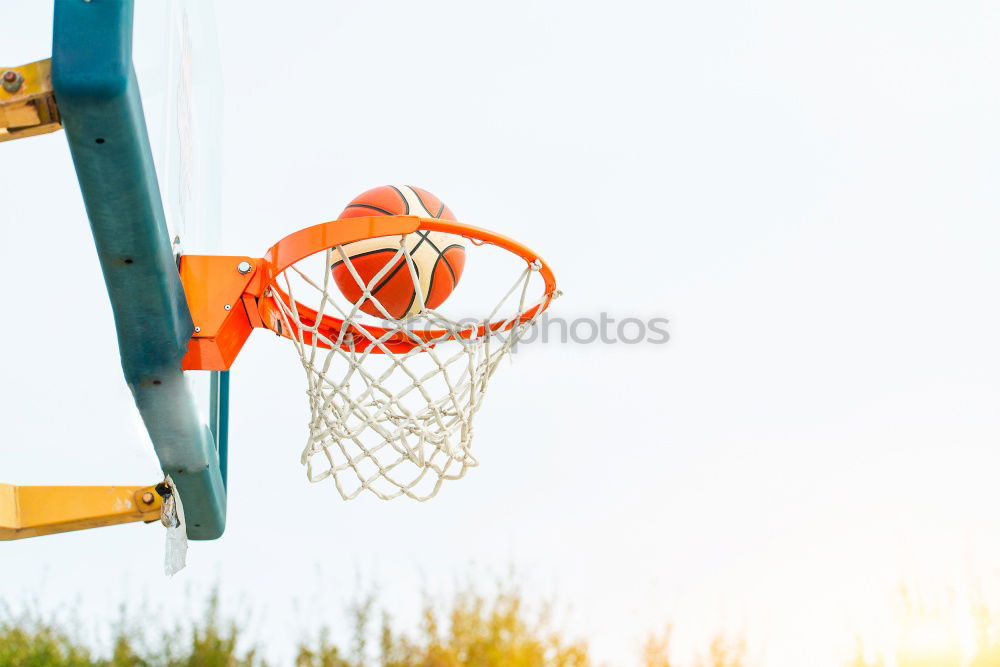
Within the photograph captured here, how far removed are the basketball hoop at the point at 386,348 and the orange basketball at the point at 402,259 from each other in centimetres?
2

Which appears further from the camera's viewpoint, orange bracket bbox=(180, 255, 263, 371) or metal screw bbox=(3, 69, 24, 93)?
orange bracket bbox=(180, 255, 263, 371)

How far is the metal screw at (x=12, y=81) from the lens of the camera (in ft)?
5.41

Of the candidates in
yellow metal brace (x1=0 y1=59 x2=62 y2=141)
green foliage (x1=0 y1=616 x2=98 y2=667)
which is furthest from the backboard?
green foliage (x1=0 y1=616 x2=98 y2=667)

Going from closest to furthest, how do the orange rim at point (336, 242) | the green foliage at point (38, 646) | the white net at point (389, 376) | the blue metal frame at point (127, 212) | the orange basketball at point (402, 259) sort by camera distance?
the blue metal frame at point (127, 212), the orange rim at point (336, 242), the white net at point (389, 376), the orange basketball at point (402, 259), the green foliage at point (38, 646)

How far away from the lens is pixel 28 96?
164 centimetres

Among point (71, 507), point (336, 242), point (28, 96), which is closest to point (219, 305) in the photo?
point (336, 242)

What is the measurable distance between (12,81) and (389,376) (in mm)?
1199

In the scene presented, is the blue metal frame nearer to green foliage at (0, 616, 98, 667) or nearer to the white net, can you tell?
the white net

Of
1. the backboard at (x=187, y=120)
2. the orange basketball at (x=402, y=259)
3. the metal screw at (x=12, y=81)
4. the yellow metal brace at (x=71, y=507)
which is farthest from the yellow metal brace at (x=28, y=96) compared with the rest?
the yellow metal brace at (x=71, y=507)

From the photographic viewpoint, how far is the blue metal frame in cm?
159

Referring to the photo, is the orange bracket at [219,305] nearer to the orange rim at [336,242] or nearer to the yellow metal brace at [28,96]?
the orange rim at [336,242]

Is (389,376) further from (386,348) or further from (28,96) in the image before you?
(28,96)

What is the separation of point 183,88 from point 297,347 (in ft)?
2.29

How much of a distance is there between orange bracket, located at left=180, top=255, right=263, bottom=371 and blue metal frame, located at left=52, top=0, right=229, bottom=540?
0.05m
